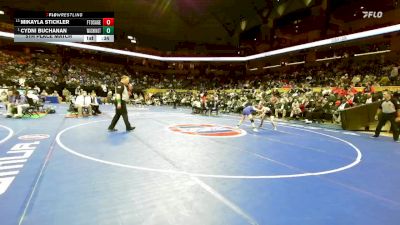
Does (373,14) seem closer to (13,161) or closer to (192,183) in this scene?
(192,183)

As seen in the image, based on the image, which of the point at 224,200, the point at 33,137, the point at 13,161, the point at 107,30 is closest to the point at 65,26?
the point at 107,30

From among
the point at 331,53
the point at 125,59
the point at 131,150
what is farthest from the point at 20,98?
the point at 125,59

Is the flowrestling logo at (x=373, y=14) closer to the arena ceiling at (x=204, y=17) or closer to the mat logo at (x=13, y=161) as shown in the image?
the arena ceiling at (x=204, y=17)

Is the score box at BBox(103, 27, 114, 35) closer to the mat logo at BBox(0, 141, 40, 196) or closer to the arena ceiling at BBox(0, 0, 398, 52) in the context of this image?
the mat logo at BBox(0, 141, 40, 196)

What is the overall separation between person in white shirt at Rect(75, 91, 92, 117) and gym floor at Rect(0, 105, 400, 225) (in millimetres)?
6969

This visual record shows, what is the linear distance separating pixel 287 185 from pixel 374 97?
11.5 m

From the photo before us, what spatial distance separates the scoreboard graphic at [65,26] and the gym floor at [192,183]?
371 inches

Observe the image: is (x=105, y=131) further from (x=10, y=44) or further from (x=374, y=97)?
(x=10, y=44)

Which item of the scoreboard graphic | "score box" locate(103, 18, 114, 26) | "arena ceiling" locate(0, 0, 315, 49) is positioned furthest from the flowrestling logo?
the scoreboard graphic

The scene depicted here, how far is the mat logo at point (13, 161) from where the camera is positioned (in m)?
4.05

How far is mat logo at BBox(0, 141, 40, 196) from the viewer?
4.05 meters

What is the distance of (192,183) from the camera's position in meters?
4.26

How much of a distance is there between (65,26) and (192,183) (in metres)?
14.1

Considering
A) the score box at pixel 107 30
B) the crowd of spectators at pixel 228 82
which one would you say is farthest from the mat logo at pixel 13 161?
the score box at pixel 107 30
